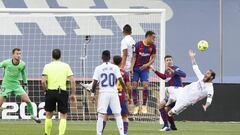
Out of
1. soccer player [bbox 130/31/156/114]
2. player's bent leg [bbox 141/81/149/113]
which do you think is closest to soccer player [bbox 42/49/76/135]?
soccer player [bbox 130/31/156/114]

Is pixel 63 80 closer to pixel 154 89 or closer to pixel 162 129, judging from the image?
pixel 162 129

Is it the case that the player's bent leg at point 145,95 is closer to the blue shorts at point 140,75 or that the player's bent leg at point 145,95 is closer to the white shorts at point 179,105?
the blue shorts at point 140,75

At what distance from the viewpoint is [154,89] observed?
90.9ft

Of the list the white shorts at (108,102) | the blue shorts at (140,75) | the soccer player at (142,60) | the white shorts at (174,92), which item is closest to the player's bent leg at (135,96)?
the soccer player at (142,60)

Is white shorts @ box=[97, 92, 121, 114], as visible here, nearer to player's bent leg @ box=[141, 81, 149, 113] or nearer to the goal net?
player's bent leg @ box=[141, 81, 149, 113]

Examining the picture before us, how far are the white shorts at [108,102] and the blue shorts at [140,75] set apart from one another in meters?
5.52

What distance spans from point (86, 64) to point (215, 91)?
4.85m

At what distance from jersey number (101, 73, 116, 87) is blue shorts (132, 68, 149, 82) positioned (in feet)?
18.4

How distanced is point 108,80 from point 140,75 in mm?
5858

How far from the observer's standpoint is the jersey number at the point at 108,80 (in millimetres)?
18203

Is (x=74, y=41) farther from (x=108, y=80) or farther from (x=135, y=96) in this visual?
(x=108, y=80)

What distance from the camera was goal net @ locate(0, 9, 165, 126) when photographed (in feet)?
90.1

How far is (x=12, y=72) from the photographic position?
80.8ft

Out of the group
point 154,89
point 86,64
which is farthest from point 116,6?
point 154,89
